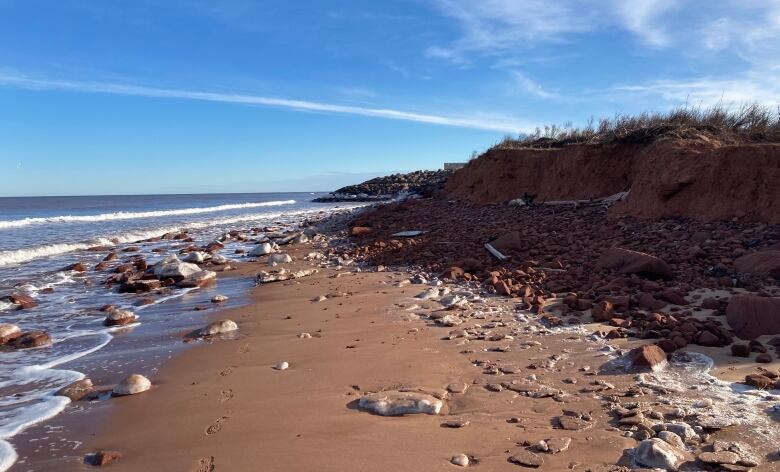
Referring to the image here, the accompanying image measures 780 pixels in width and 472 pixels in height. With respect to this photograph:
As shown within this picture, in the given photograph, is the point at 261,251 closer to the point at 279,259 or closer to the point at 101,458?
the point at 279,259

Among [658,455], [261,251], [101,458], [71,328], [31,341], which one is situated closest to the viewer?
[658,455]

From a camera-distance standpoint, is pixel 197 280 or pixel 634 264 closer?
pixel 634 264

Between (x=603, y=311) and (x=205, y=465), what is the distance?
12.8 ft

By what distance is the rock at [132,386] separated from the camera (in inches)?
157

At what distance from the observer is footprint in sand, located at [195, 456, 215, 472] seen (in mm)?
2733

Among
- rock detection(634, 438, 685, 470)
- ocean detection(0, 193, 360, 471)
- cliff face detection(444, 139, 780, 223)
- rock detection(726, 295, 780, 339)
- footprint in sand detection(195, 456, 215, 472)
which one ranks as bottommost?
ocean detection(0, 193, 360, 471)

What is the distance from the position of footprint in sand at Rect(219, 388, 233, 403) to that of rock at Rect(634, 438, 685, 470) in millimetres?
2778

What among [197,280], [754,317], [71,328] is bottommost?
[71,328]

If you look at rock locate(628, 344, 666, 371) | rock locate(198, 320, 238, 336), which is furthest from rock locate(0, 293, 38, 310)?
rock locate(628, 344, 666, 371)

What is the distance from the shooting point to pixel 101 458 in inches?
115

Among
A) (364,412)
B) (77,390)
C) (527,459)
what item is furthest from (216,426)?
(527,459)

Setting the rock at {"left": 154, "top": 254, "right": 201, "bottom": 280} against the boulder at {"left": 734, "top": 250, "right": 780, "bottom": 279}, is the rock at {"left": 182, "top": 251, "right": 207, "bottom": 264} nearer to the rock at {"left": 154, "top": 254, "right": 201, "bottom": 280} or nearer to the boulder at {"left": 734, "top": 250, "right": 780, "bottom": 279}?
the rock at {"left": 154, "top": 254, "right": 201, "bottom": 280}

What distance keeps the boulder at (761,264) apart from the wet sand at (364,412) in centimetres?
257

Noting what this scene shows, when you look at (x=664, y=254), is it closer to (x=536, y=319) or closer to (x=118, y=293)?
(x=536, y=319)
